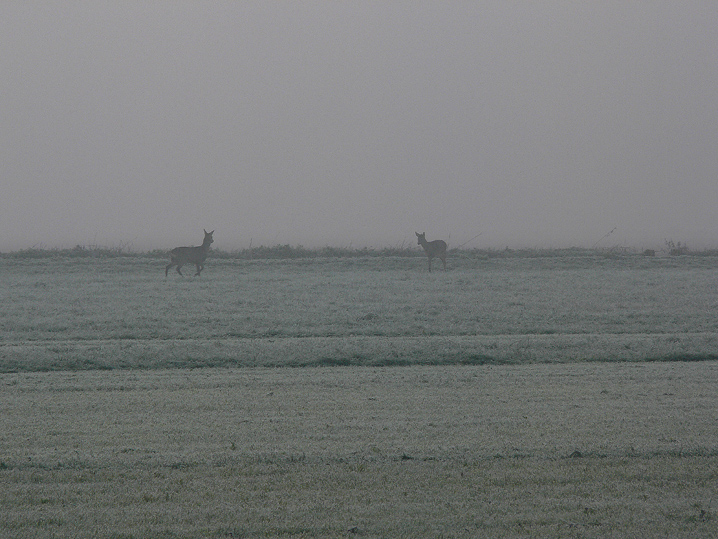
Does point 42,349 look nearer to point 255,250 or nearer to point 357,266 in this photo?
point 357,266

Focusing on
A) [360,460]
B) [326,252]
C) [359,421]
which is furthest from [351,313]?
[326,252]

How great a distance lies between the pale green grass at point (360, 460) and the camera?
211 inches

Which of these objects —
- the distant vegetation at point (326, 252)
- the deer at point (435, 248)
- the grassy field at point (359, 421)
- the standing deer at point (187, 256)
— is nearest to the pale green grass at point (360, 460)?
the grassy field at point (359, 421)

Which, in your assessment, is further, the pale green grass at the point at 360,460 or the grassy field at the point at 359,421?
the grassy field at the point at 359,421

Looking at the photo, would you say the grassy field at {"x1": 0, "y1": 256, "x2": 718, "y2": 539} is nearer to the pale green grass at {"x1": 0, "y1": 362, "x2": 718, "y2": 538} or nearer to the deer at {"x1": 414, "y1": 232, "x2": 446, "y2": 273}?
the pale green grass at {"x1": 0, "y1": 362, "x2": 718, "y2": 538}

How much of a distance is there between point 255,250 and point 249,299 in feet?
50.8

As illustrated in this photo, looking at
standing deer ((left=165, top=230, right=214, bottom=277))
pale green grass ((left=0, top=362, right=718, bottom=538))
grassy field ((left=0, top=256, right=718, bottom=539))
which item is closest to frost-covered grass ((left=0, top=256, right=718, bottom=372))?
grassy field ((left=0, top=256, right=718, bottom=539))

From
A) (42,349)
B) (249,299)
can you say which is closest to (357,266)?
(249,299)

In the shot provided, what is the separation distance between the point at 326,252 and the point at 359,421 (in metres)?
30.1

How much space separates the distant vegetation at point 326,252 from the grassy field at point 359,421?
51.2 feet

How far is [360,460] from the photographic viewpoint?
674 cm

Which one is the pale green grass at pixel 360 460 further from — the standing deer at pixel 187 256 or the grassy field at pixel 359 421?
the standing deer at pixel 187 256

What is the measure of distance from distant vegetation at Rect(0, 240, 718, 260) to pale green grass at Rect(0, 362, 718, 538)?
86.6ft

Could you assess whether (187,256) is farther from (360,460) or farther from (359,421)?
(360,460)
